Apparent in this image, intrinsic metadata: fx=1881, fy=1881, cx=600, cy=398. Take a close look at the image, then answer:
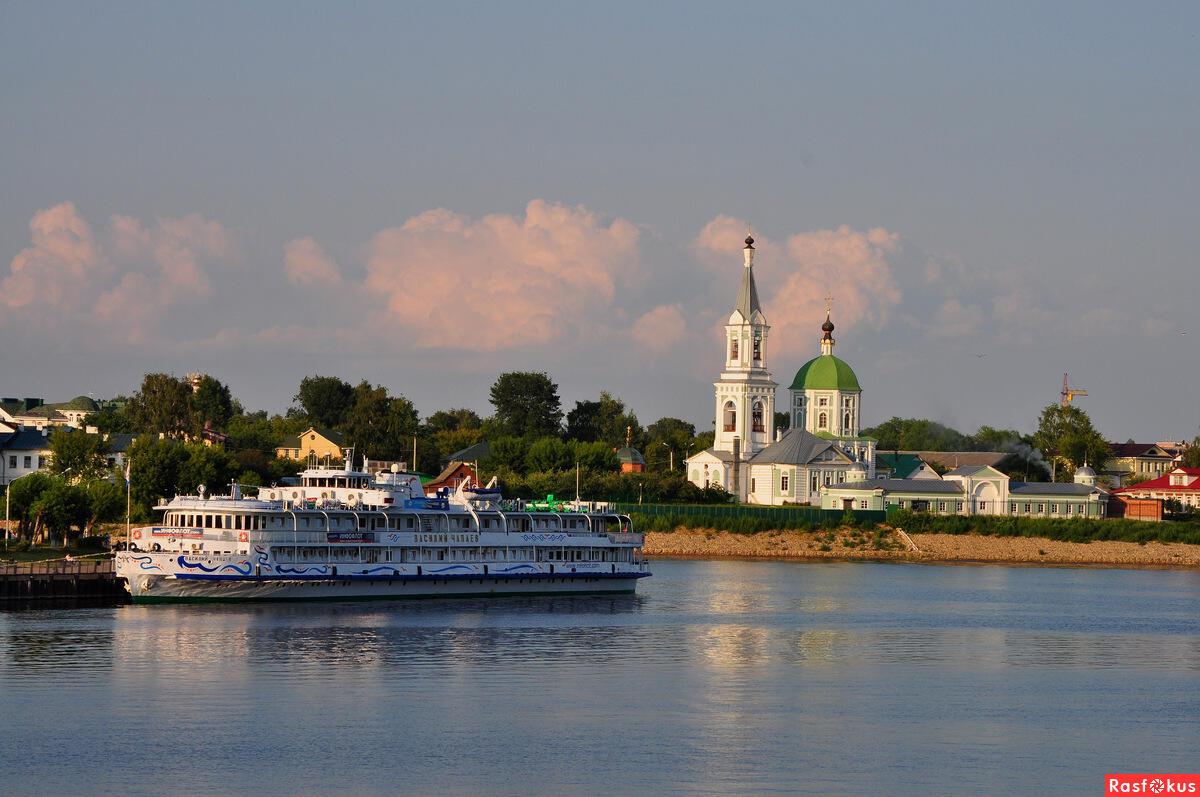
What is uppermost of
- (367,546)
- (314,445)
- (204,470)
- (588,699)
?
(314,445)

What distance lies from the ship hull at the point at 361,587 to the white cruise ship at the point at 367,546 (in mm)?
46

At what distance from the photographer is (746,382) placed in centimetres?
15600

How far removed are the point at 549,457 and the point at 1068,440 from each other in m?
50.1

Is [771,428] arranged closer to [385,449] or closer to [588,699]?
[385,449]

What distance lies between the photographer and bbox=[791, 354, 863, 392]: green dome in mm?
161625

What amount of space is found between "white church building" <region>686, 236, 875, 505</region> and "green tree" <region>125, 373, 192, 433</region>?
138ft

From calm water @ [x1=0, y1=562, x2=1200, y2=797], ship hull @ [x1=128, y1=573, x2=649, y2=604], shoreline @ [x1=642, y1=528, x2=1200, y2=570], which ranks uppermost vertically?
shoreline @ [x1=642, y1=528, x2=1200, y2=570]

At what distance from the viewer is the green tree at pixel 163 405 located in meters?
153

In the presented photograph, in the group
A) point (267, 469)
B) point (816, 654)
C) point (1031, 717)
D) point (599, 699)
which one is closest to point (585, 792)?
point (599, 699)

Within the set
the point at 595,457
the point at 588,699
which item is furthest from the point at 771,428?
the point at 588,699

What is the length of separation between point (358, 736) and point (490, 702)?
5824 millimetres

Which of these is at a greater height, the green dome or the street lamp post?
the green dome

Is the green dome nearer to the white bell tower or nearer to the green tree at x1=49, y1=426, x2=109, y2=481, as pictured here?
the white bell tower

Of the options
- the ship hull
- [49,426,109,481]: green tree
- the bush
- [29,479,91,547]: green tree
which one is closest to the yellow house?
[49,426,109,481]: green tree
